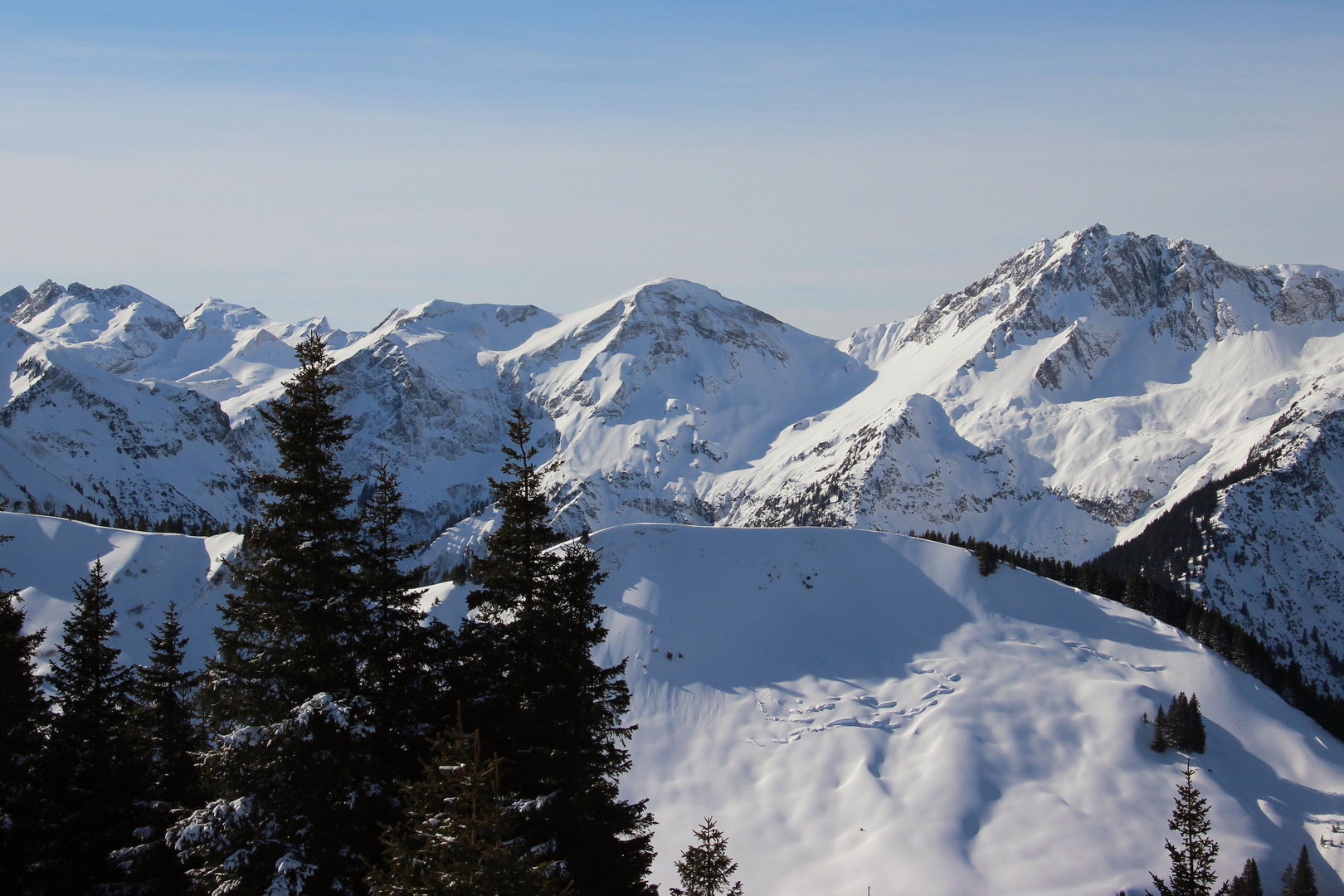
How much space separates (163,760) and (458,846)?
18167 mm

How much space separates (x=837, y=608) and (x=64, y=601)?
9722 centimetres

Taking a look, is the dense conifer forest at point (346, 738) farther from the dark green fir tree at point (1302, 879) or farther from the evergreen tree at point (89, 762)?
the dark green fir tree at point (1302, 879)

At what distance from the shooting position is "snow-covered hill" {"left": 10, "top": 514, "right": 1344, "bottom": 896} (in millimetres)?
81938

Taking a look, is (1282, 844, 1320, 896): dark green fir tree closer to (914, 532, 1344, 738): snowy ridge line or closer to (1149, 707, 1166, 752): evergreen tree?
(1149, 707, 1166, 752): evergreen tree

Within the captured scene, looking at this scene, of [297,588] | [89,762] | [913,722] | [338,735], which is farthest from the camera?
[913,722]

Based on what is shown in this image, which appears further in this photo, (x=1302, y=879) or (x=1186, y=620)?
(x=1186, y=620)

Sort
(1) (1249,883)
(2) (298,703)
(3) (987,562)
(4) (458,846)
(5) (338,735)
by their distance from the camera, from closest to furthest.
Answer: (4) (458,846), (5) (338,735), (2) (298,703), (1) (1249,883), (3) (987,562)

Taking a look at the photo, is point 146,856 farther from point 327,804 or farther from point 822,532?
point 822,532

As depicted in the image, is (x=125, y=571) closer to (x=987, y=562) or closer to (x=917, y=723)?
(x=917, y=723)

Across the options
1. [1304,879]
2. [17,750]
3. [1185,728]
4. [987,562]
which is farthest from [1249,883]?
[17,750]

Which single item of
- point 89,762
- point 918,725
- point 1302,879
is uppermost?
point 89,762

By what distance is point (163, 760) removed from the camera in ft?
89.2

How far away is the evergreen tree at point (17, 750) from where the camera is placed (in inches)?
883

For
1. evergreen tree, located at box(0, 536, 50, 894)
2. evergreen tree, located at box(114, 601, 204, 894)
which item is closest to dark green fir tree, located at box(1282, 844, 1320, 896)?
evergreen tree, located at box(114, 601, 204, 894)
